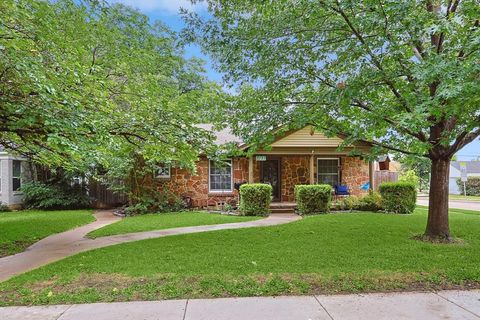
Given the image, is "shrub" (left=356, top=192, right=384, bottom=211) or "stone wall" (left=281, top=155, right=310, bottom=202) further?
"stone wall" (left=281, top=155, right=310, bottom=202)

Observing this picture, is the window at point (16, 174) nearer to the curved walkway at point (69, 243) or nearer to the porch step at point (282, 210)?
the curved walkway at point (69, 243)

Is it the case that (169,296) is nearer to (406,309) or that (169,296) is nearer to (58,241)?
(406,309)

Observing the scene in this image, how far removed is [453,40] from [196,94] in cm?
613

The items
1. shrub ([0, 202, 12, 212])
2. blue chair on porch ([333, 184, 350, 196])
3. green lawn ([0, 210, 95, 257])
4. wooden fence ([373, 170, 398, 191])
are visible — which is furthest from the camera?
wooden fence ([373, 170, 398, 191])

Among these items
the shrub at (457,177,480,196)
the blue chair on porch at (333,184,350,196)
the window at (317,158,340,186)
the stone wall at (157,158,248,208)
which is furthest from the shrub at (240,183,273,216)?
the shrub at (457,177,480,196)

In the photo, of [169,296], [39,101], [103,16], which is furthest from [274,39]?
[169,296]

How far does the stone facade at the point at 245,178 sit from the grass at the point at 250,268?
7.64 m

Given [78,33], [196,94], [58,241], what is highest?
[78,33]

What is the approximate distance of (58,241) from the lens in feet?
28.9

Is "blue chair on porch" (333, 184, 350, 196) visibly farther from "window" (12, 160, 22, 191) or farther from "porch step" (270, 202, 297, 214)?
"window" (12, 160, 22, 191)

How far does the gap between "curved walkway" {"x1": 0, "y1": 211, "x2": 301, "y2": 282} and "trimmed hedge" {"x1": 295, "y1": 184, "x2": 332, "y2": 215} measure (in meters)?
1.57

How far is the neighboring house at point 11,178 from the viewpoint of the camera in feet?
53.6

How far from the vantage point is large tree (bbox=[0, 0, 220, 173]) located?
580 cm

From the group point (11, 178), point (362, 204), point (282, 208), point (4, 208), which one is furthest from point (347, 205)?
point (11, 178)
